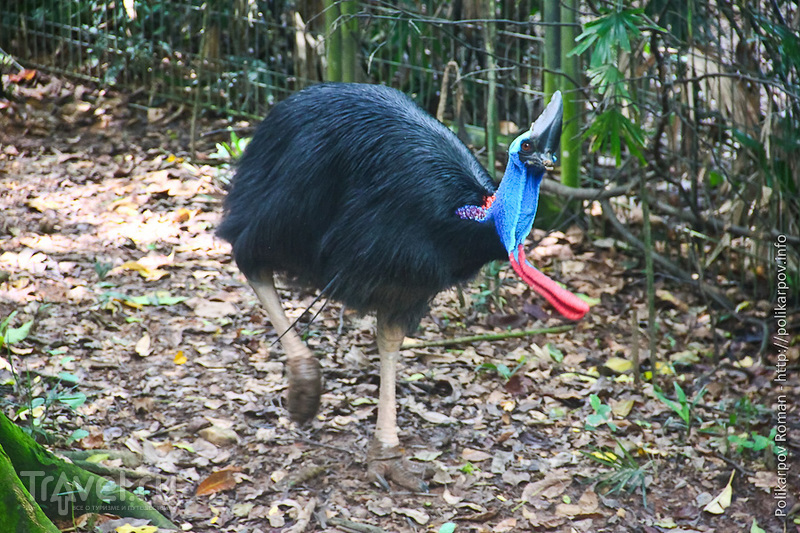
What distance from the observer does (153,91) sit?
6.71 m

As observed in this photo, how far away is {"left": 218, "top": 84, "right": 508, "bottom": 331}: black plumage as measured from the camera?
118 inches

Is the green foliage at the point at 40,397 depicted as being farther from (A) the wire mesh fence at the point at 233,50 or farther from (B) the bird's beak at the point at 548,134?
(A) the wire mesh fence at the point at 233,50

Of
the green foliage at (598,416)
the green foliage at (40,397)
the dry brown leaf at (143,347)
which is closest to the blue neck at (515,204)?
the green foliage at (598,416)

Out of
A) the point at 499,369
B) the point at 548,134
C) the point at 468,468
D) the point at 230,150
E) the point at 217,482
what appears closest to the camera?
the point at 548,134

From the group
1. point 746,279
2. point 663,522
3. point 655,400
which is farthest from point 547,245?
point 663,522

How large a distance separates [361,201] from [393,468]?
977mm

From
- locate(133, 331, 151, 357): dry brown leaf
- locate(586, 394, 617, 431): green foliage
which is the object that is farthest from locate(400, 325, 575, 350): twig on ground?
locate(133, 331, 151, 357): dry brown leaf

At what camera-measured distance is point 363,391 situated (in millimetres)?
3932

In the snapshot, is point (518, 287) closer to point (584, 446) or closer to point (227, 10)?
point (584, 446)

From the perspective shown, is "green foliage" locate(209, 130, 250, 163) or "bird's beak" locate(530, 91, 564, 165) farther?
"green foliage" locate(209, 130, 250, 163)

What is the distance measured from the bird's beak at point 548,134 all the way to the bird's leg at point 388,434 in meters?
0.85

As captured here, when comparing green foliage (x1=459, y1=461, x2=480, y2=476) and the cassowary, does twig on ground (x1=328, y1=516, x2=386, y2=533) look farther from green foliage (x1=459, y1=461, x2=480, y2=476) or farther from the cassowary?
green foliage (x1=459, y1=461, x2=480, y2=476)

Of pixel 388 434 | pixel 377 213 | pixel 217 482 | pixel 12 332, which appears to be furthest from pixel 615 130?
pixel 12 332

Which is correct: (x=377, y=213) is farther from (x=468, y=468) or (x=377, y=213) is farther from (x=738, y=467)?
(x=738, y=467)
